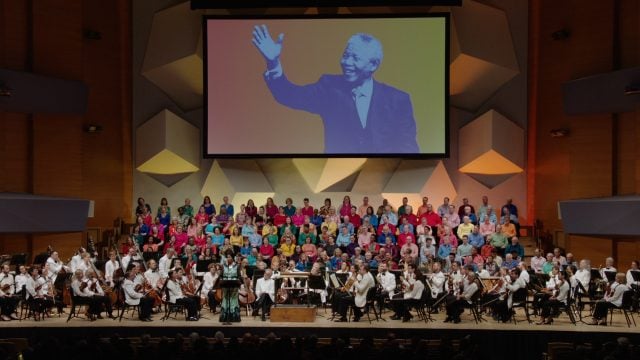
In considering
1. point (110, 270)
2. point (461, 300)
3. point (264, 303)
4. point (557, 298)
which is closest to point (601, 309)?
point (557, 298)

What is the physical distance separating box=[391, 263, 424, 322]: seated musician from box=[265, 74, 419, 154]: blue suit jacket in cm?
641

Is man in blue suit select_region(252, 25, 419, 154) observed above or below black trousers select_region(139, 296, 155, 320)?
above

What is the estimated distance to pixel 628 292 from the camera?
16.4m

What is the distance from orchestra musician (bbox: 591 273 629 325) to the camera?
16438mm

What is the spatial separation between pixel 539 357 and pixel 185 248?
8715 millimetres

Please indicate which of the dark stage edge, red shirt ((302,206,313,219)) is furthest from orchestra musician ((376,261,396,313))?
red shirt ((302,206,313,219))

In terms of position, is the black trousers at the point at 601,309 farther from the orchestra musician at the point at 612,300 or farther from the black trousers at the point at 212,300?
the black trousers at the point at 212,300

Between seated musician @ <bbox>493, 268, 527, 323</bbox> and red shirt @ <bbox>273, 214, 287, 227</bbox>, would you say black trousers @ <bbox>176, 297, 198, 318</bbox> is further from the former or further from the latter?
seated musician @ <bbox>493, 268, 527, 323</bbox>

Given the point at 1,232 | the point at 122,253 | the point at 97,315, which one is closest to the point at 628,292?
the point at 97,315

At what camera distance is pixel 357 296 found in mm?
17141

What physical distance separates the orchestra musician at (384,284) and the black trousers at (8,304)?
768cm

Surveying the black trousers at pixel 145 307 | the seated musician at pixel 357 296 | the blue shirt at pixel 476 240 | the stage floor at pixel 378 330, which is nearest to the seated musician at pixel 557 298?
the stage floor at pixel 378 330

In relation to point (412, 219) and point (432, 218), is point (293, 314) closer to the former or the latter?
point (412, 219)

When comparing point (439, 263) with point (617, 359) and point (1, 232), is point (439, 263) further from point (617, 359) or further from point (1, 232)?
point (1, 232)
